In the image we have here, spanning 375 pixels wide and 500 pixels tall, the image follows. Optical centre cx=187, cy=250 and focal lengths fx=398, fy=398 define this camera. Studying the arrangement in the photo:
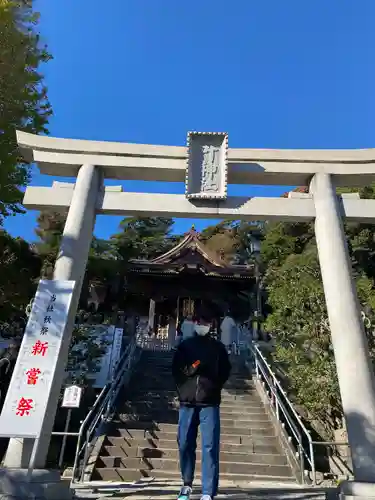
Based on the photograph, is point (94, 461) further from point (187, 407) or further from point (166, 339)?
point (166, 339)

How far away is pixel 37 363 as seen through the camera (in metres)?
4.34

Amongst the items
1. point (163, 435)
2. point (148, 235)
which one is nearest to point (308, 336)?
point (163, 435)

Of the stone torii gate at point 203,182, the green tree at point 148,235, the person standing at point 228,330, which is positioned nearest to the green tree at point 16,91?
the stone torii gate at point 203,182

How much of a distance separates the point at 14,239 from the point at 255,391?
27.0 ft

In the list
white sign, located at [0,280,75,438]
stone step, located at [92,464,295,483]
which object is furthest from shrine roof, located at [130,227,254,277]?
white sign, located at [0,280,75,438]

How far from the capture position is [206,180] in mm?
5977

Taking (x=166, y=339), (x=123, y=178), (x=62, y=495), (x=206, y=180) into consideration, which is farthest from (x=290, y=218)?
(x=166, y=339)

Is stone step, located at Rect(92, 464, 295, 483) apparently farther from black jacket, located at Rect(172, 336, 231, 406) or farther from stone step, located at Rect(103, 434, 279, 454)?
black jacket, located at Rect(172, 336, 231, 406)

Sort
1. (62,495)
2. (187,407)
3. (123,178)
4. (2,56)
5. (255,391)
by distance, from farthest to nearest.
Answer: (255,391)
(2,56)
(123,178)
(62,495)
(187,407)

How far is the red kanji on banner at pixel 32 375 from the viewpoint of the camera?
420 centimetres

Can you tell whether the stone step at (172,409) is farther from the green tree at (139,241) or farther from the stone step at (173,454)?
the green tree at (139,241)

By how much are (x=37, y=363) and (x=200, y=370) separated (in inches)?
77.6

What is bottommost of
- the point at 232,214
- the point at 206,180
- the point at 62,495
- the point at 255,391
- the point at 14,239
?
the point at 62,495

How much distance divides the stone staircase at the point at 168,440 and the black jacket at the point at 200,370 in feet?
12.4
